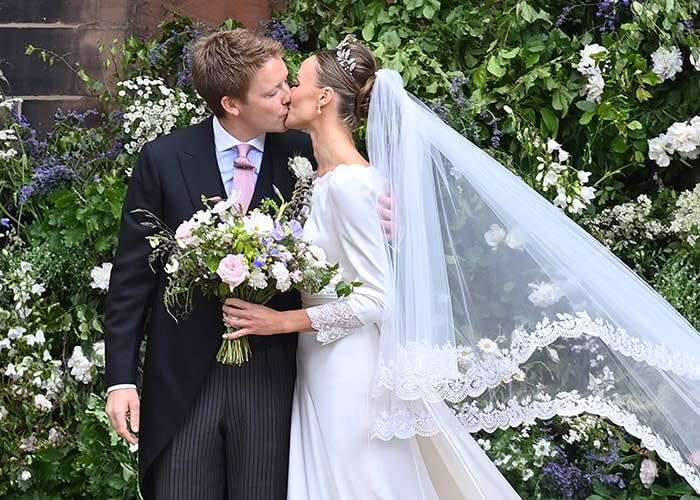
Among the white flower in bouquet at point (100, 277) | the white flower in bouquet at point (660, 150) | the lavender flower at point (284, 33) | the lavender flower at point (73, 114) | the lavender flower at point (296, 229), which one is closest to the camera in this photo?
the lavender flower at point (296, 229)

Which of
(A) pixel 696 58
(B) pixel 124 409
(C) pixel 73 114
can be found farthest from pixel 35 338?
(A) pixel 696 58

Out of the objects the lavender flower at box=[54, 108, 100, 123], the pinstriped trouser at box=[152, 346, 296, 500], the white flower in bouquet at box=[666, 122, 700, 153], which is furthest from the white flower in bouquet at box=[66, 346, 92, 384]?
the white flower in bouquet at box=[666, 122, 700, 153]

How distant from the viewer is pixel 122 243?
3029 mm

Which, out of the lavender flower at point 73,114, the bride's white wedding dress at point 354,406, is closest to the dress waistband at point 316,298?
the bride's white wedding dress at point 354,406

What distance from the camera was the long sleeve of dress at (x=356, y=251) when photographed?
9.26ft

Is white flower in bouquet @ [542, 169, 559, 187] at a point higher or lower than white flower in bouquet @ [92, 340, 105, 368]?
higher

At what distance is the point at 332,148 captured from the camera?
2.98 m

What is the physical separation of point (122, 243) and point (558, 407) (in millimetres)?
1207

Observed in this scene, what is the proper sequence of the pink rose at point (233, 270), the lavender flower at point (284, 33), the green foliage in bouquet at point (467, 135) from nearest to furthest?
the pink rose at point (233, 270) < the green foliage in bouquet at point (467, 135) < the lavender flower at point (284, 33)

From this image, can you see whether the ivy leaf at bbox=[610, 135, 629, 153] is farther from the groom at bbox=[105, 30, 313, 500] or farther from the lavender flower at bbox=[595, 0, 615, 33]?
the groom at bbox=[105, 30, 313, 500]

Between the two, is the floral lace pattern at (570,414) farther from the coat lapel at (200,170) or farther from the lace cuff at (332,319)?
the coat lapel at (200,170)

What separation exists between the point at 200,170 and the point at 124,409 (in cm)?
66

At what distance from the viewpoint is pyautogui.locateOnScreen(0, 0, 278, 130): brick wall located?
4.94m

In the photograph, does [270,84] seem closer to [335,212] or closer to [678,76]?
[335,212]
